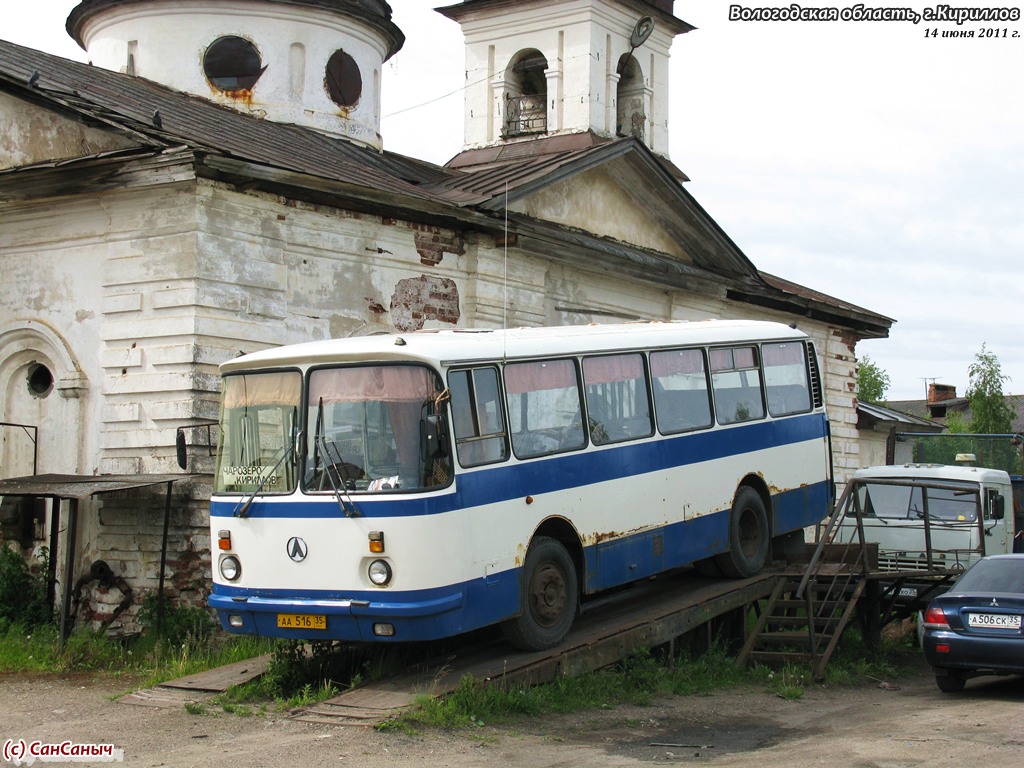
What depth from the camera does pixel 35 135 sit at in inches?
602

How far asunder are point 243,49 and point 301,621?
512 inches

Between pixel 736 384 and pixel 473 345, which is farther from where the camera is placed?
pixel 736 384

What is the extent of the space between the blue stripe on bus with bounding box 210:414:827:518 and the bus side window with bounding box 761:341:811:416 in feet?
0.68

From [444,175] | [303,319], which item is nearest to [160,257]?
[303,319]

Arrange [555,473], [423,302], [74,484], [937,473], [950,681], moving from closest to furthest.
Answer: [555,473]
[950,681]
[74,484]
[423,302]
[937,473]

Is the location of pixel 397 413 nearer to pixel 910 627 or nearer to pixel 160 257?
pixel 160 257

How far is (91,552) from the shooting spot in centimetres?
1430

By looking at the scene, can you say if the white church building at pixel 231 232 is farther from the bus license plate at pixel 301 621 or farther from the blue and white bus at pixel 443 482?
the bus license plate at pixel 301 621

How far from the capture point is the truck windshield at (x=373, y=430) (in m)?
9.95

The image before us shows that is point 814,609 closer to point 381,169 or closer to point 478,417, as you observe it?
point 478,417

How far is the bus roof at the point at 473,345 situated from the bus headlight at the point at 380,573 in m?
1.60

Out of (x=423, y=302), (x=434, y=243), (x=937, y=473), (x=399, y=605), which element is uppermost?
(x=434, y=243)

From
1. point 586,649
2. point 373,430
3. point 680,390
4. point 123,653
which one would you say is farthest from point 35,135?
point 586,649

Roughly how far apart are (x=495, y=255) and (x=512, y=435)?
23.8 ft
